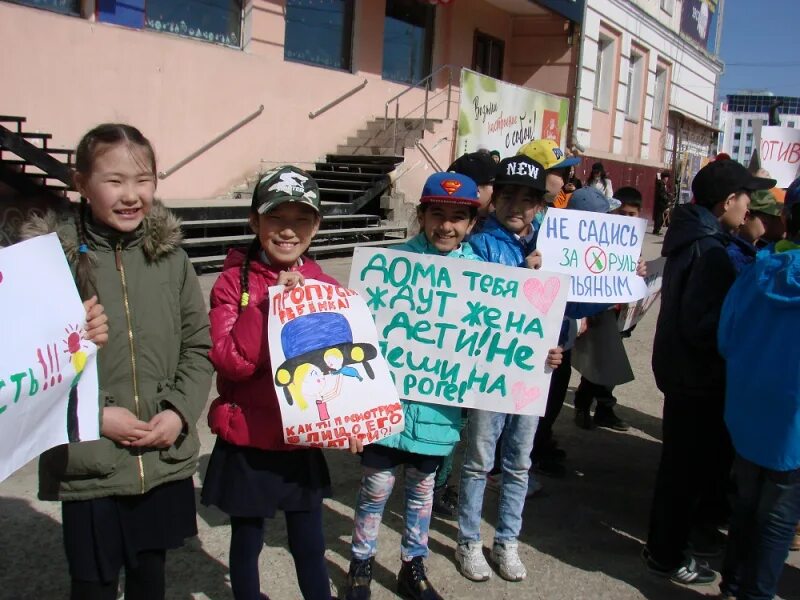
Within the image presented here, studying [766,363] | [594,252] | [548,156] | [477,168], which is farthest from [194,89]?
[766,363]

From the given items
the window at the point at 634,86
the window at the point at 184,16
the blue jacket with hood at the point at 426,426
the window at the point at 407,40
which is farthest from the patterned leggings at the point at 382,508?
the window at the point at 634,86

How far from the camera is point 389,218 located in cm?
1315

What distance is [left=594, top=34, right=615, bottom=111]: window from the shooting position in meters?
21.7

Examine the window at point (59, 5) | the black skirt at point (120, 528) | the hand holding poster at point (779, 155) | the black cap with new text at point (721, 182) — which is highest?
the window at point (59, 5)

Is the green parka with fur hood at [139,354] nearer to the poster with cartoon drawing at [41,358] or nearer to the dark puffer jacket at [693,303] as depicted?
the poster with cartoon drawing at [41,358]

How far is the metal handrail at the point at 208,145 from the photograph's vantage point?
1124cm

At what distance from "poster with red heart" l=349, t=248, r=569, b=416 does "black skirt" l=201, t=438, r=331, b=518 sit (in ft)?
1.86

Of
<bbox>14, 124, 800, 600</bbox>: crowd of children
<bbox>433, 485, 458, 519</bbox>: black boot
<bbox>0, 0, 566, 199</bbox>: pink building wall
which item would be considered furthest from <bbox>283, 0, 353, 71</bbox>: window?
<bbox>433, 485, 458, 519</bbox>: black boot

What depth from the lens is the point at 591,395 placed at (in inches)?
208

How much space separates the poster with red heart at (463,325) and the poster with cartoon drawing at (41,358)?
116 centimetres

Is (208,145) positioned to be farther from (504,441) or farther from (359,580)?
(359,580)

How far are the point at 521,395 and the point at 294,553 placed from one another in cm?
110

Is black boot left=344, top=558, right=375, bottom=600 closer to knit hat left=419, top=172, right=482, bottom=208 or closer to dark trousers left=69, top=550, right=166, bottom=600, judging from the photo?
dark trousers left=69, top=550, right=166, bottom=600

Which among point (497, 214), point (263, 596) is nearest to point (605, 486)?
point (497, 214)
